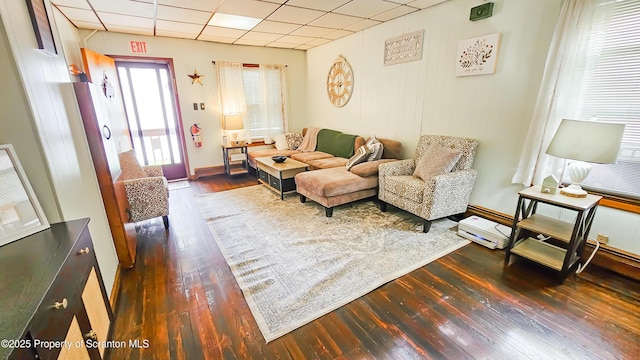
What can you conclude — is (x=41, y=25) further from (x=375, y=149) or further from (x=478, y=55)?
(x=478, y=55)

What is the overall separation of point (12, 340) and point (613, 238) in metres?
3.55

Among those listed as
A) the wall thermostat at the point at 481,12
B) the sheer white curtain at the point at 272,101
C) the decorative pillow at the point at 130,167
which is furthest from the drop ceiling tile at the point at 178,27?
the wall thermostat at the point at 481,12

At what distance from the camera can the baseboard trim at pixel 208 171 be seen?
206 inches

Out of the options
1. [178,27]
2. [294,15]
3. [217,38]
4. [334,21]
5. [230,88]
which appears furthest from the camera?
[230,88]

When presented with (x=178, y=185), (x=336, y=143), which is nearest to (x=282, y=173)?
(x=336, y=143)

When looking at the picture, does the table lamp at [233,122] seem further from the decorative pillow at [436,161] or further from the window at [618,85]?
the window at [618,85]

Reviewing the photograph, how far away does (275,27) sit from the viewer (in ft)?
13.1

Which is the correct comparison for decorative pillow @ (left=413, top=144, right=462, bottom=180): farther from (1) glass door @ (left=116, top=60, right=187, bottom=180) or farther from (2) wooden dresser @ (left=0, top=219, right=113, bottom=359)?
(1) glass door @ (left=116, top=60, right=187, bottom=180)

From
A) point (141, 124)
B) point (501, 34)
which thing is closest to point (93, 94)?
A: point (141, 124)

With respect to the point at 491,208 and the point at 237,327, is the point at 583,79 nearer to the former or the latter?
the point at 491,208

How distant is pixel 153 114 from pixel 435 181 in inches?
189

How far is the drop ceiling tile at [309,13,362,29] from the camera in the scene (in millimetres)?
3532

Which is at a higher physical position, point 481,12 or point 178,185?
point 481,12

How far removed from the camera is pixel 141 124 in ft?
15.5
